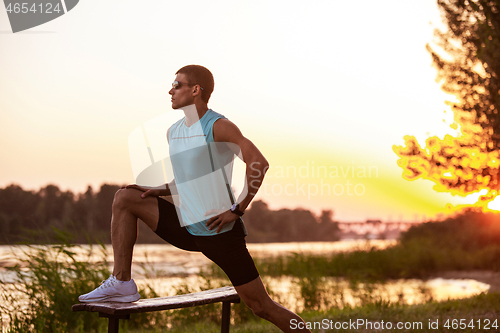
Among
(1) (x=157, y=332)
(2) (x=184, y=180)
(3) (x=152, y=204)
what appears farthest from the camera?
(1) (x=157, y=332)

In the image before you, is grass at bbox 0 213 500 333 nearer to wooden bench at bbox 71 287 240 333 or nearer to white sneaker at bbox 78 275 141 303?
wooden bench at bbox 71 287 240 333

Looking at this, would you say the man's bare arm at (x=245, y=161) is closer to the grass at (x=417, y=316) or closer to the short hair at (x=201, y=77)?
the short hair at (x=201, y=77)

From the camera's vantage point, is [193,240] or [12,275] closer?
[193,240]

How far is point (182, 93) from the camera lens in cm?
314

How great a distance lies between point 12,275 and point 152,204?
4.03 m

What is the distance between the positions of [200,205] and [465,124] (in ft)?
17.3

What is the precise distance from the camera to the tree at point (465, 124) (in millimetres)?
6598

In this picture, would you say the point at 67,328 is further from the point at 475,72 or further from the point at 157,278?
the point at 475,72

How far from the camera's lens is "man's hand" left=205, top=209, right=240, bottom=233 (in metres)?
2.97

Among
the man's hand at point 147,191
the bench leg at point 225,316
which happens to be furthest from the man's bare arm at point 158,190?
the bench leg at point 225,316

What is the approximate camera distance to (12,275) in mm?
6277

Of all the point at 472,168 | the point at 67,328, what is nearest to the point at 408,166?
the point at 472,168

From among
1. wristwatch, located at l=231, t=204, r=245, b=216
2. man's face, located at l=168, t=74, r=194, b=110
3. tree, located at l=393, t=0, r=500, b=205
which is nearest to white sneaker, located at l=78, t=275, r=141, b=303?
wristwatch, located at l=231, t=204, r=245, b=216

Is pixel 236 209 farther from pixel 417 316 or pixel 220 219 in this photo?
pixel 417 316
